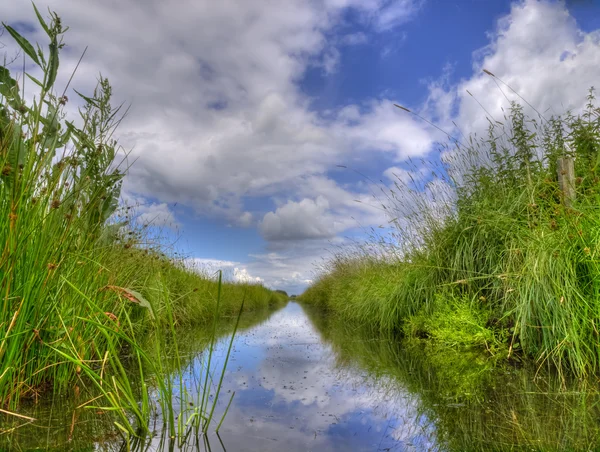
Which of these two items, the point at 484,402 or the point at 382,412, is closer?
the point at 382,412

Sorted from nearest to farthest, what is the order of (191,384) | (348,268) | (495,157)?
(191,384) < (495,157) < (348,268)

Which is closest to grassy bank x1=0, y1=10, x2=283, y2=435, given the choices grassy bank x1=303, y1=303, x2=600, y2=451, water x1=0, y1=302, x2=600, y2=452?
water x1=0, y1=302, x2=600, y2=452

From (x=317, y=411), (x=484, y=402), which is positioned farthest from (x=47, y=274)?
(x=484, y=402)

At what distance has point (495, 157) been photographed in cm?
A: 571

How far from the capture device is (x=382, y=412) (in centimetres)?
247

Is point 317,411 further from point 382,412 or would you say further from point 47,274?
point 47,274

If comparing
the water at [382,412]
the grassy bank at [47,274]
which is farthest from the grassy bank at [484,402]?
the grassy bank at [47,274]

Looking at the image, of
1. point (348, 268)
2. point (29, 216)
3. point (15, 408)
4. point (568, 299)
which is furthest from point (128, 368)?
point (348, 268)

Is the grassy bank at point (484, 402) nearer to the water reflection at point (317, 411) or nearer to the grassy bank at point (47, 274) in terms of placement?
the water reflection at point (317, 411)

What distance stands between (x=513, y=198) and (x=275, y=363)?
3271mm

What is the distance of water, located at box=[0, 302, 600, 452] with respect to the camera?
1934 mm

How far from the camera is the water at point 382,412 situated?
1934 mm

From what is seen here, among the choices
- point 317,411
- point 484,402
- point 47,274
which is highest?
point 47,274

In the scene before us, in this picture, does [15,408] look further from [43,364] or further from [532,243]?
[532,243]
